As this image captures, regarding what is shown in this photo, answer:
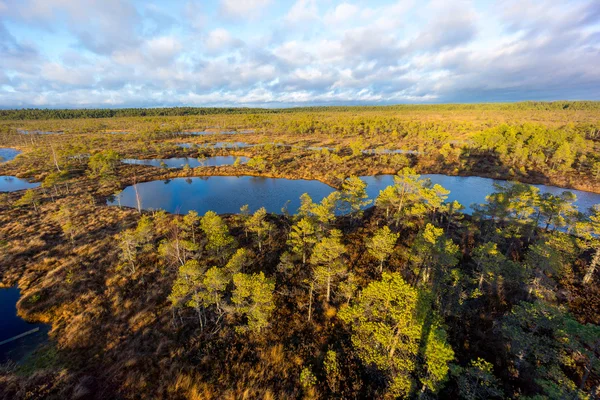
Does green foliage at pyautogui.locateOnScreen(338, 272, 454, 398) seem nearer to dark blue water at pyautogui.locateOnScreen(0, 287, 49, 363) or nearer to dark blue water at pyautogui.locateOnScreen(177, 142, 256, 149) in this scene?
dark blue water at pyautogui.locateOnScreen(0, 287, 49, 363)

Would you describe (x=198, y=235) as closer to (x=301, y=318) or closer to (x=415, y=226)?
(x=301, y=318)

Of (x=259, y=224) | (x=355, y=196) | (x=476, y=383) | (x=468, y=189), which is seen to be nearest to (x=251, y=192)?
(x=259, y=224)

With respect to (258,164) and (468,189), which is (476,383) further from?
(258,164)

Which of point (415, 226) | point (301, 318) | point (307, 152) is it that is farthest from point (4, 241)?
point (307, 152)

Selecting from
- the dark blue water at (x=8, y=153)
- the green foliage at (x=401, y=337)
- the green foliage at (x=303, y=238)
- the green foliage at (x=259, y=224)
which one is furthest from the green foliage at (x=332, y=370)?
the dark blue water at (x=8, y=153)

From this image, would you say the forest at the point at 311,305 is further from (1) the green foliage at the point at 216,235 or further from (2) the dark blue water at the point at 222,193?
(2) the dark blue water at the point at 222,193

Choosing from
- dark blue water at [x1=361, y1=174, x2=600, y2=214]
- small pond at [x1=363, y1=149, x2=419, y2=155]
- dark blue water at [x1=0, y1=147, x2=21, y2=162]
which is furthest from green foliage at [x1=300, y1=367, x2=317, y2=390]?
dark blue water at [x1=0, y1=147, x2=21, y2=162]
